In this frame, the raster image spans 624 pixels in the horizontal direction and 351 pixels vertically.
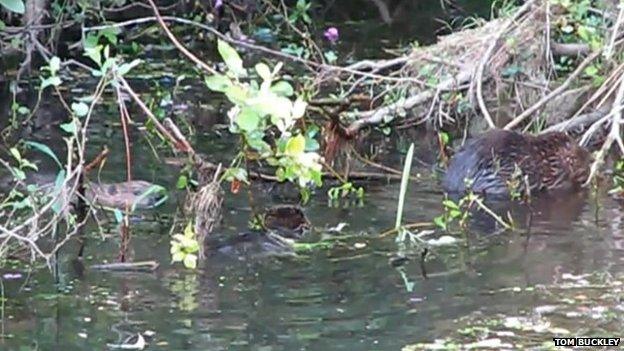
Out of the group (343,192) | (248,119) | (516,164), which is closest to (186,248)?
(248,119)

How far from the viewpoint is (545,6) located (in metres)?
9.25

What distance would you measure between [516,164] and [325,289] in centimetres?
273

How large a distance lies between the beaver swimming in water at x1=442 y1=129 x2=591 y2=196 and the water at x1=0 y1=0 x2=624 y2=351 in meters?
0.52

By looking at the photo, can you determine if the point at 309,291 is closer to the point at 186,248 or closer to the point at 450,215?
the point at 186,248

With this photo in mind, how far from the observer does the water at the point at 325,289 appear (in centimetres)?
559

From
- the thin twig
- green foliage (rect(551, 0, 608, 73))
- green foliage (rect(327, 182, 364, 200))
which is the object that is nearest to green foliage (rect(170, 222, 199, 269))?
green foliage (rect(327, 182, 364, 200))

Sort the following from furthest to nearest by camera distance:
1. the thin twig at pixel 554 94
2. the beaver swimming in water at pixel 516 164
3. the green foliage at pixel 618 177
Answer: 1. the thin twig at pixel 554 94
2. the beaver swimming in water at pixel 516 164
3. the green foliage at pixel 618 177

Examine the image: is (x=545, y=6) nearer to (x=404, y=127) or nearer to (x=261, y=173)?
(x=404, y=127)

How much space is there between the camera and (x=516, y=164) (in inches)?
344

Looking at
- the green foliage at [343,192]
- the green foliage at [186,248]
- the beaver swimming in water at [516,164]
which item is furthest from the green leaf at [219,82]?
the beaver swimming in water at [516,164]

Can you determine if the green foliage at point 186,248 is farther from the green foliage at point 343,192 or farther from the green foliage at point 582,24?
the green foliage at point 582,24

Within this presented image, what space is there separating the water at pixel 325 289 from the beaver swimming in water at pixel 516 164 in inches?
20.5

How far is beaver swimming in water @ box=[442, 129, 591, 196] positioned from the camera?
28.2ft

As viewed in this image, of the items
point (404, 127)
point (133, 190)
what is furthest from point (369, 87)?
point (133, 190)
